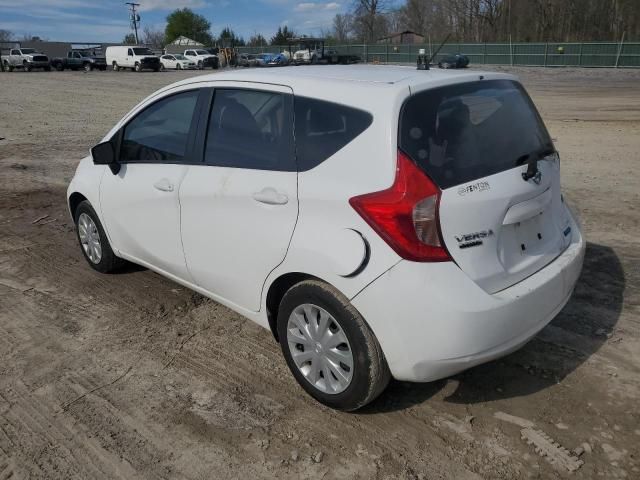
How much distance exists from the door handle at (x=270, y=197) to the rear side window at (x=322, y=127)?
0.18 m

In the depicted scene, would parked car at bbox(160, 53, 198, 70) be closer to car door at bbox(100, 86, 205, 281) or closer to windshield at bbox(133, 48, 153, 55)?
windshield at bbox(133, 48, 153, 55)

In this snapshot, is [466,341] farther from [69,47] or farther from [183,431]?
[69,47]

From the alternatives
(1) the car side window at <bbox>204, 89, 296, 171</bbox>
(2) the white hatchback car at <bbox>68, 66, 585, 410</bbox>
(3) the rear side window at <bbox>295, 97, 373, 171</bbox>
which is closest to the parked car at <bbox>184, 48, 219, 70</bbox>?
(2) the white hatchback car at <bbox>68, 66, 585, 410</bbox>

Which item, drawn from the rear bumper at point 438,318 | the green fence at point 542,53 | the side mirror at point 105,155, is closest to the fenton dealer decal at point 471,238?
the rear bumper at point 438,318

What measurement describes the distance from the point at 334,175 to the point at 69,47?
289 ft

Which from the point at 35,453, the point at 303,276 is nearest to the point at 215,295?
the point at 303,276

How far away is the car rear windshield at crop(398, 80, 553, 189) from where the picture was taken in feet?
8.55

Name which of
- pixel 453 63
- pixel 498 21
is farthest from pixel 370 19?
pixel 453 63

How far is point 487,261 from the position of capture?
2639 millimetres

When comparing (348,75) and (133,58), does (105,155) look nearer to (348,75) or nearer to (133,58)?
(348,75)

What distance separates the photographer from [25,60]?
171 ft

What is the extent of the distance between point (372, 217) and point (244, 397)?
53.9 inches

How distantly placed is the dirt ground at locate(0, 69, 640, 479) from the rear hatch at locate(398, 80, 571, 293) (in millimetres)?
784

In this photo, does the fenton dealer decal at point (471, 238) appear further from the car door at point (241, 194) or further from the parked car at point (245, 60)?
the parked car at point (245, 60)
